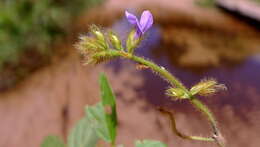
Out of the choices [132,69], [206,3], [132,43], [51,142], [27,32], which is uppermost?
[206,3]

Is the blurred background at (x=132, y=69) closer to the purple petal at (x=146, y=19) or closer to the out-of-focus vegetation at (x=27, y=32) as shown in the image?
the out-of-focus vegetation at (x=27, y=32)

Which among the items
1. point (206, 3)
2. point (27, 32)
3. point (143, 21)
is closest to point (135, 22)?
point (143, 21)

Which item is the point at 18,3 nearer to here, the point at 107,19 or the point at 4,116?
the point at 107,19

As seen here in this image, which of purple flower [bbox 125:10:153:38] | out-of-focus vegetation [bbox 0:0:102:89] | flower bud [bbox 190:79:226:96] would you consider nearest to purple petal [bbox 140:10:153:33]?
purple flower [bbox 125:10:153:38]

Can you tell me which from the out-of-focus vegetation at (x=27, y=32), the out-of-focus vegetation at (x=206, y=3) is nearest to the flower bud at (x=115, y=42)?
the out-of-focus vegetation at (x=27, y=32)

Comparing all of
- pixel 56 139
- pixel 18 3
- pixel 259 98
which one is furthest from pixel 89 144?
pixel 18 3

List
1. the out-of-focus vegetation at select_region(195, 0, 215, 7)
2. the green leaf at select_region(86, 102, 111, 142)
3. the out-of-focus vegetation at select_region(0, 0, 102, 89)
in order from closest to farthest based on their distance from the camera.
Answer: the green leaf at select_region(86, 102, 111, 142) → the out-of-focus vegetation at select_region(0, 0, 102, 89) → the out-of-focus vegetation at select_region(195, 0, 215, 7)

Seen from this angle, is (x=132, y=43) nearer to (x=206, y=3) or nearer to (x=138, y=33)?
(x=138, y=33)

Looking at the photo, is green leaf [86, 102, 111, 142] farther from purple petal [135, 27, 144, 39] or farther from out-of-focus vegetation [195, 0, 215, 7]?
out-of-focus vegetation [195, 0, 215, 7]
